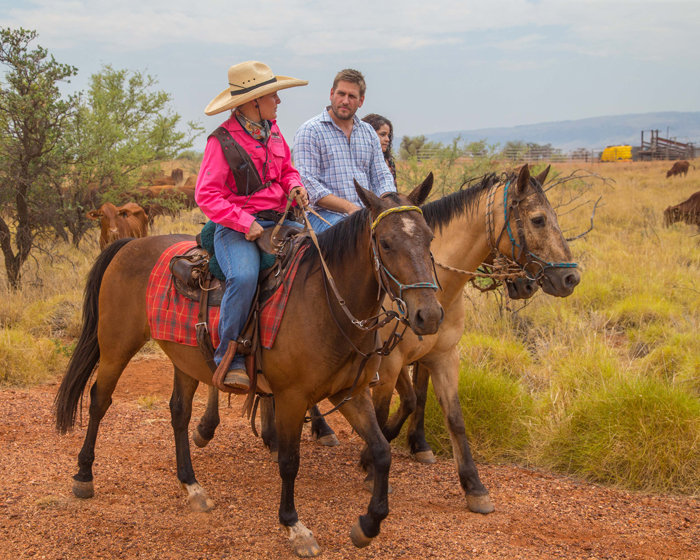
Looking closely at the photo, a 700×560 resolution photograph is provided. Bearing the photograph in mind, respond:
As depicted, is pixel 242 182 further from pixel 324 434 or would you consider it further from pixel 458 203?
pixel 324 434

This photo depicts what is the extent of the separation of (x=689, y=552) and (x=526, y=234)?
2161mm

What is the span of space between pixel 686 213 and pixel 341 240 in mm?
14407

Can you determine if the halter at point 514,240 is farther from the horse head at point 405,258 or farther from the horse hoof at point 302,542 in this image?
the horse hoof at point 302,542

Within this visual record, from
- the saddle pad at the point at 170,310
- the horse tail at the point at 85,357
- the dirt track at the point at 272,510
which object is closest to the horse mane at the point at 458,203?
the saddle pad at the point at 170,310

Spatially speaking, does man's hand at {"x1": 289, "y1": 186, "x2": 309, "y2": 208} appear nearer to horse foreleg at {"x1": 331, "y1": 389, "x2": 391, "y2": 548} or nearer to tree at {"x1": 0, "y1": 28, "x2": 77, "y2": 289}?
horse foreleg at {"x1": 331, "y1": 389, "x2": 391, "y2": 548}

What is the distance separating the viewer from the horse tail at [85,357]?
4.84 meters

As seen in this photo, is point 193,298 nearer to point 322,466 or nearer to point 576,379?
point 322,466

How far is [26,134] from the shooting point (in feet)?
33.3

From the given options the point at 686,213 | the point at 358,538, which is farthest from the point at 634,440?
the point at 686,213

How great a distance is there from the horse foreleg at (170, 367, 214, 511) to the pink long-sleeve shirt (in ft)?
5.14

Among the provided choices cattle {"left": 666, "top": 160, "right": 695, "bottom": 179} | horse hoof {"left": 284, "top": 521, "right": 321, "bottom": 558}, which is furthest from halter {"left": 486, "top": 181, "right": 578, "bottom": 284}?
cattle {"left": 666, "top": 160, "right": 695, "bottom": 179}

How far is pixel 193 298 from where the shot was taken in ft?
13.5

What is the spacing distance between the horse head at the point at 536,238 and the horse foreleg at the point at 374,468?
143 centimetres

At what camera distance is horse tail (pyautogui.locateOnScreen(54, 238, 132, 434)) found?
484 cm
